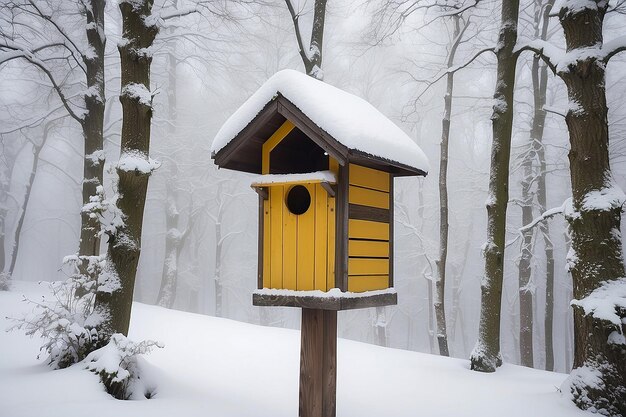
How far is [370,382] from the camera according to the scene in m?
6.20

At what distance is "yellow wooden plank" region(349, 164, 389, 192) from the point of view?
403cm

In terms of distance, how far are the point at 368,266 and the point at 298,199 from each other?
94 cm

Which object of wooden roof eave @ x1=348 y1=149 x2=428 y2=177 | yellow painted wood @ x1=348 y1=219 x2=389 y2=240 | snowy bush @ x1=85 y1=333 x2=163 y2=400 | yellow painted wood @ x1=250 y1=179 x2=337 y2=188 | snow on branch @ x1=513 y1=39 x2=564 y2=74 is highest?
snow on branch @ x1=513 y1=39 x2=564 y2=74

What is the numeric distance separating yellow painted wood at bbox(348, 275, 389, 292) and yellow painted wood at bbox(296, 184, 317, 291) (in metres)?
0.34

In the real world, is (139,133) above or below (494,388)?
above

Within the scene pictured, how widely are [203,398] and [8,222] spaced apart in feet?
108

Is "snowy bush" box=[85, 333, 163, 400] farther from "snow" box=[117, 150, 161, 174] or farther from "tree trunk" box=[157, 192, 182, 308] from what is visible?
"tree trunk" box=[157, 192, 182, 308]

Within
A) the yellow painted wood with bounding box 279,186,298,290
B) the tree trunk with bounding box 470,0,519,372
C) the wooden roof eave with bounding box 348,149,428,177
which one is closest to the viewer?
the wooden roof eave with bounding box 348,149,428,177

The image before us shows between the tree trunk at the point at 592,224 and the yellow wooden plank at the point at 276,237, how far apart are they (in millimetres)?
3187

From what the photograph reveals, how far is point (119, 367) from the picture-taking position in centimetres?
442

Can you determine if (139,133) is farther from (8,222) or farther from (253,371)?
(8,222)

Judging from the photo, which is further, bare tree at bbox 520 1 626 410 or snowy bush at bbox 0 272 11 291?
snowy bush at bbox 0 272 11 291

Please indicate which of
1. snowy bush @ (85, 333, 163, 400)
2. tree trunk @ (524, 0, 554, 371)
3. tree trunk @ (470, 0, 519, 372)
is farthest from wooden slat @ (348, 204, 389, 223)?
tree trunk @ (524, 0, 554, 371)

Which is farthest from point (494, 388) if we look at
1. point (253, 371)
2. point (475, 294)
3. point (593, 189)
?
point (475, 294)
